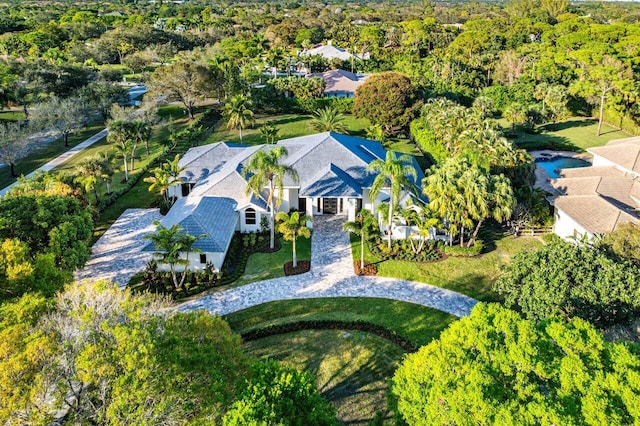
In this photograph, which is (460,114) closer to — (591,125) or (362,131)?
(362,131)

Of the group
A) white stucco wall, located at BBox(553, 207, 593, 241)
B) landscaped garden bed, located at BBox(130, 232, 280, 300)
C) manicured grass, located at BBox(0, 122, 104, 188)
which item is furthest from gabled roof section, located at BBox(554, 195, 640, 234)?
manicured grass, located at BBox(0, 122, 104, 188)

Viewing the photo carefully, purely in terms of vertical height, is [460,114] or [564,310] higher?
[460,114]

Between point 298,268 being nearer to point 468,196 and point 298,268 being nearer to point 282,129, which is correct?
point 468,196

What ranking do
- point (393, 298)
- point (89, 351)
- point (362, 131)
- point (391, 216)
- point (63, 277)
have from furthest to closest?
1. point (362, 131)
2. point (391, 216)
3. point (393, 298)
4. point (63, 277)
5. point (89, 351)

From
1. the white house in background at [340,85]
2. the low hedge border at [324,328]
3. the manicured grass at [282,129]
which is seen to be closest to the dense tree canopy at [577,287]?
the low hedge border at [324,328]

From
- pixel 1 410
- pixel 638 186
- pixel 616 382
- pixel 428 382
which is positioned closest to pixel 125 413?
pixel 1 410

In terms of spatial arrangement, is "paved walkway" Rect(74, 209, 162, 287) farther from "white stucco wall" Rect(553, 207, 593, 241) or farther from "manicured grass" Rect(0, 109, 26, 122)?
"manicured grass" Rect(0, 109, 26, 122)
